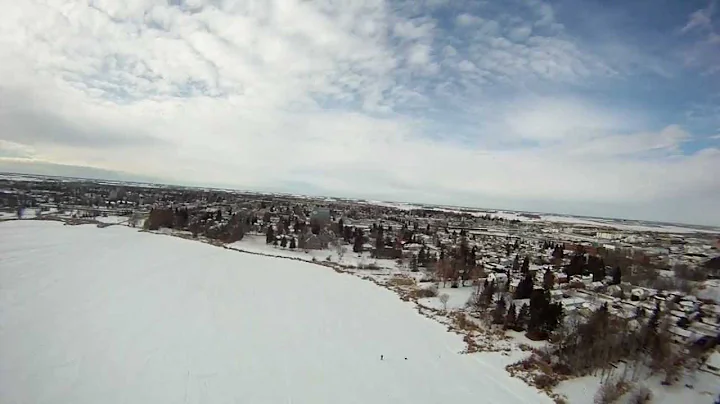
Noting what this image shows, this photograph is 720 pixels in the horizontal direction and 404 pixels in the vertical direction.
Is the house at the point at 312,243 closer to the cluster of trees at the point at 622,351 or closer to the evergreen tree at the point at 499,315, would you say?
the evergreen tree at the point at 499,315

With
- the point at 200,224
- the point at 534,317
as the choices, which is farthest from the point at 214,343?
the point at 200,224

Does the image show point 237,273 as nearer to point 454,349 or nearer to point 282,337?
point 282,337

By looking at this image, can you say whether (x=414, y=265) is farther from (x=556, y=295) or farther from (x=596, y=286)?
(x=596, y=286)

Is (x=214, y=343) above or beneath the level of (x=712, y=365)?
beneath

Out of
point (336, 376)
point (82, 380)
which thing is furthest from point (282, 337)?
point (82, 380)

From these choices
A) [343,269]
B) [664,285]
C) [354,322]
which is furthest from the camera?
[343,269]

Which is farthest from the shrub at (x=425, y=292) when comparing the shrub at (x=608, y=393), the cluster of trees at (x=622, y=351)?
the shrub at (x=608, y=393)

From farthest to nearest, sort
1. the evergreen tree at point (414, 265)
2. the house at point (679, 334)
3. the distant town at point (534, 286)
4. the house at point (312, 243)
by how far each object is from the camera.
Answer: the house at point (312, 243), the evergreen tree at point (414, 265), the house at point (679, 334), the distant town at point (534, 286)

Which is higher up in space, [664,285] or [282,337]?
[664,285]
